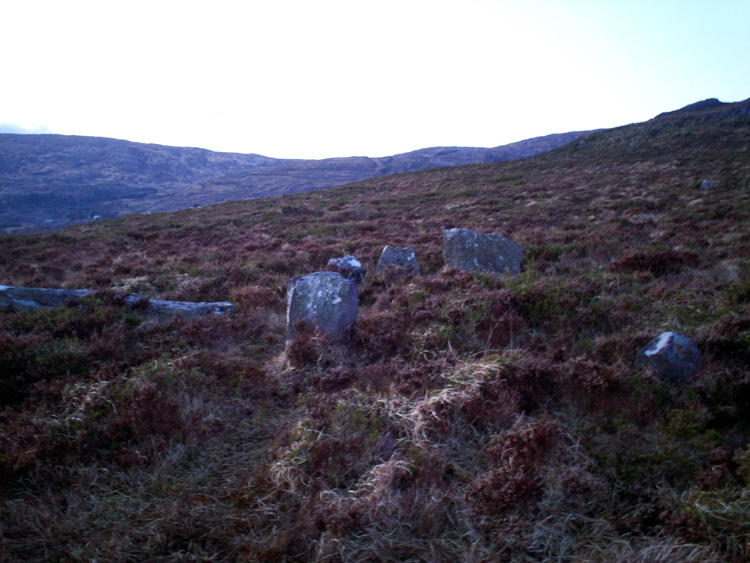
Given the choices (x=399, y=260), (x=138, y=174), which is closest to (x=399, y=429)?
(x=399, y=260)

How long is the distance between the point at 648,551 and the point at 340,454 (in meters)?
2.06

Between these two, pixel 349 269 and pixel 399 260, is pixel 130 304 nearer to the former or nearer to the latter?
pixel 349 269

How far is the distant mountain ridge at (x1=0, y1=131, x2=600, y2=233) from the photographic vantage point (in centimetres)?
7475

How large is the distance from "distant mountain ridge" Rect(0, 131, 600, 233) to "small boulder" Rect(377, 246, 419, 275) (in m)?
68.7

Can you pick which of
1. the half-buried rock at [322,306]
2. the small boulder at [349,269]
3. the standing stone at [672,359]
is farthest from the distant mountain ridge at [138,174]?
the standing stone at [672,359]

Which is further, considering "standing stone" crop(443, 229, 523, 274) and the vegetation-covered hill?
"standing stone" crop(443, 229, 523, 274)

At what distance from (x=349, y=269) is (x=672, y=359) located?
596 centimetres

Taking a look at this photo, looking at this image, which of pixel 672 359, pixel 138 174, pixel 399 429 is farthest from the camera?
pixel 138 174

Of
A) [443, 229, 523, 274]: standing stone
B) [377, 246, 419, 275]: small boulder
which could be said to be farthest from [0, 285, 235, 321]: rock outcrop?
[443, 229, 523, 274]: standing stone

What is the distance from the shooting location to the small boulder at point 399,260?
8.41 metres

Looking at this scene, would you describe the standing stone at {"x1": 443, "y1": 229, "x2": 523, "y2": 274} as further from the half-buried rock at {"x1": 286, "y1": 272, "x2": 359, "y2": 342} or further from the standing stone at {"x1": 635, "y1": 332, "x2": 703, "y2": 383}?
the standing stone at {"x1": 635, "y1": 332, "x2": 703, "y2": 383}

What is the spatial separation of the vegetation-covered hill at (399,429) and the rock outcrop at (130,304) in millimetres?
309

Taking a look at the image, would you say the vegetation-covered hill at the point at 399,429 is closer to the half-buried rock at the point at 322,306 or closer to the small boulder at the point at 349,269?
the half-buried rock at the point at 322,306

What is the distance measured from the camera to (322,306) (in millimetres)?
5465
